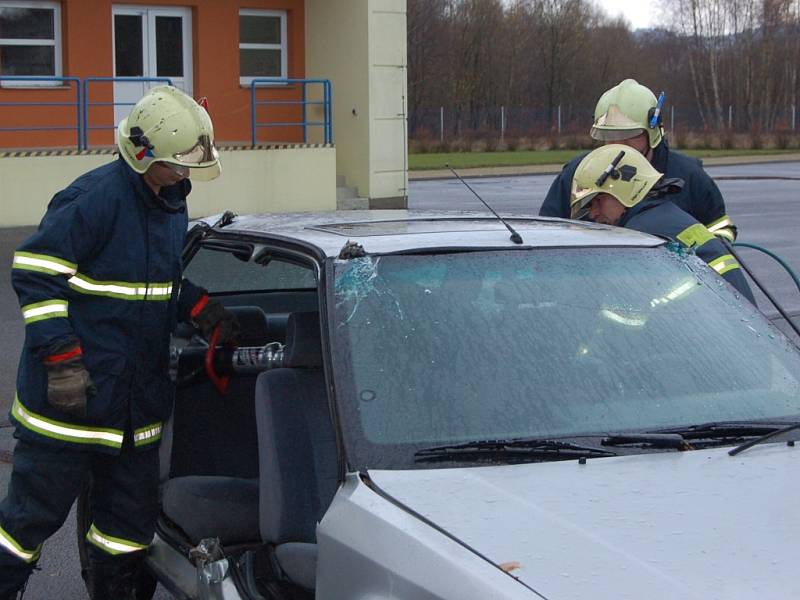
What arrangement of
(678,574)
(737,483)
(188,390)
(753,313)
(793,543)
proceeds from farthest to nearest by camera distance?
1. (188,390)
2. (753,313)
3. (737,483)
4. (793,543)
5. (678,574)

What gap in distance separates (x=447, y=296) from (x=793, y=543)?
3.81 ft

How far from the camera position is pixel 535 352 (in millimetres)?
3322

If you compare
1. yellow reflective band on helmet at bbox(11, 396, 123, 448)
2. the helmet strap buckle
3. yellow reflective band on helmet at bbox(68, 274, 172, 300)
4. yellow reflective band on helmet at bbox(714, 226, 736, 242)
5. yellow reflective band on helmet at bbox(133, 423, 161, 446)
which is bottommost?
yellow reflective band on helmet at bbox(133, 423, 161, 446)

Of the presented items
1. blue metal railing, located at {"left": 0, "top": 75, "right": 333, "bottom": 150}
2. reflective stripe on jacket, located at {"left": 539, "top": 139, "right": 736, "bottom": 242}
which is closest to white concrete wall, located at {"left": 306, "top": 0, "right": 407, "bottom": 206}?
blue metal railing, located at {"left": 0, "top": 75, "right": 333, "bottom": 150}

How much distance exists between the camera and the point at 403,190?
64.8 ft

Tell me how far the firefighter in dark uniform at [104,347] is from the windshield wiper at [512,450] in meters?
1.34

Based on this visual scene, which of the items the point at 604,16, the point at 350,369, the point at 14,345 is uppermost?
the point at 604,16

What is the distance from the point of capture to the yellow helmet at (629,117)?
5410 mm

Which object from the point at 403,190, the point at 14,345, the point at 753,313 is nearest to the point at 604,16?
the point at 403,190

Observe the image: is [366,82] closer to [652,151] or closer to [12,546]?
[652,151]

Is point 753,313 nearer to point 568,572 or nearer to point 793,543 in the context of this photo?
point 793,543

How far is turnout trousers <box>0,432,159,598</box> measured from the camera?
3.97 metres

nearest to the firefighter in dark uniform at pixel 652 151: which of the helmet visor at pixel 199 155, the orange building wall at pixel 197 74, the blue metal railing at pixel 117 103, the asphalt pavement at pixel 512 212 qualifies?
the asphalt pavement at pixel 512 212

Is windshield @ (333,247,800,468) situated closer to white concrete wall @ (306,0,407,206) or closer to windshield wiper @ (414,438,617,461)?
windshield wiper @ (414,438,617,461)
